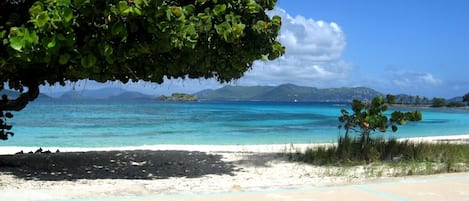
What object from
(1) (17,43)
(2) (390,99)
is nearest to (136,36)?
(1) (17,43)

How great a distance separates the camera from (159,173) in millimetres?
10391

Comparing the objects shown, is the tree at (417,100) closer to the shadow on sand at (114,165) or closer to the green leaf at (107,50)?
the shadow on sand at (114,165)

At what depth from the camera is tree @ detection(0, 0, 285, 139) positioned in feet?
21.9

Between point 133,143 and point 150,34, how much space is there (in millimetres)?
15343

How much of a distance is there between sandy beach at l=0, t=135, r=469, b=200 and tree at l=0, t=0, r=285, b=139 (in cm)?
185

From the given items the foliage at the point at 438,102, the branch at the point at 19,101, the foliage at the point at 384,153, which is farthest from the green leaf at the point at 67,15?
the foliage at the point at 438,102

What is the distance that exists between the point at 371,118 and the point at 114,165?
19.9ft

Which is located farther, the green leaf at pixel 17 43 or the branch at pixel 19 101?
the branch at pixel 19 101

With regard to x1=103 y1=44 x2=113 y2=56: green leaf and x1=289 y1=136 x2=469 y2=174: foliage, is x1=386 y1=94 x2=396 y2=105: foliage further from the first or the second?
x1=103 y1=44 x2=113 y2=56: green leaf

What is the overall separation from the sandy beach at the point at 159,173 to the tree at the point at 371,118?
1.56 metres

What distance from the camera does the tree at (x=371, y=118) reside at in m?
11.8

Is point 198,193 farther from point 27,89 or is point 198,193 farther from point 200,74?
point 27,89

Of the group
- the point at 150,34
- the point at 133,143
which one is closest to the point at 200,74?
the point at 150,34

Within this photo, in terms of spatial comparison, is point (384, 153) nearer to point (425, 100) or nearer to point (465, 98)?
point (425, 100)
